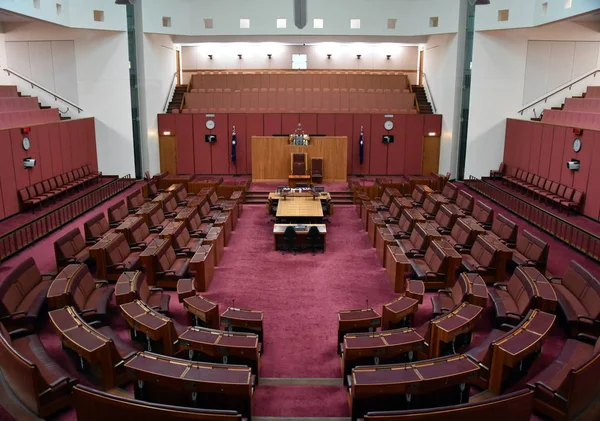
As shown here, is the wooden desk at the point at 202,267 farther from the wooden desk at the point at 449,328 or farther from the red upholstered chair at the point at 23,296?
the wooden desk at the point at 449,328

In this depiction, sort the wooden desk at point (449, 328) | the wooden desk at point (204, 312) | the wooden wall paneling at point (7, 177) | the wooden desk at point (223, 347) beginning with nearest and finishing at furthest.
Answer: the wooden desk at point (223, 347), the wooden desk at point (449, 328), the wooden desk at point (204, 312), the wooden wall paneling at point (7, 177)

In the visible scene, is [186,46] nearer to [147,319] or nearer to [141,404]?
[147,319]

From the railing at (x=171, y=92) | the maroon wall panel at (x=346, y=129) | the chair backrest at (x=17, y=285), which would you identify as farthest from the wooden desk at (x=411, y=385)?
the railing at (x=171, y=92)

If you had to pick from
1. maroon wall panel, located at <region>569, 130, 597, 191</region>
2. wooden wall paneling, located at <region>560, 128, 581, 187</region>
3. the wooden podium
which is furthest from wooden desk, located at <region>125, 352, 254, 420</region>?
the wooden podium

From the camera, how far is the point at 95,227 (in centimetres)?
1304

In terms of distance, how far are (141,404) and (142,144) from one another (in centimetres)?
1836

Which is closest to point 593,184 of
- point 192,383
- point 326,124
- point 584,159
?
point 584,159

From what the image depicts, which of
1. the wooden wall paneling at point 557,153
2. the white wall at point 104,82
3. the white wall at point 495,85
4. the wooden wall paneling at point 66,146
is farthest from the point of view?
the white wall at point 104,82

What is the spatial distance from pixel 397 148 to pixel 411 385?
18.6 m

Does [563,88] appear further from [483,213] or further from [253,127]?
[253,127]

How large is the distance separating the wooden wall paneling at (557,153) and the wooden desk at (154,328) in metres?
14.6

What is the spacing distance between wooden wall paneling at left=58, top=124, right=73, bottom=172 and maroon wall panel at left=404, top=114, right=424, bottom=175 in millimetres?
14535

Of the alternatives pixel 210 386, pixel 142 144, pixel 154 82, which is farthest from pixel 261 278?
pixel 154 82

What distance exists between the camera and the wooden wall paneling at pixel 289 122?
23406mm
